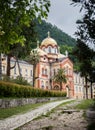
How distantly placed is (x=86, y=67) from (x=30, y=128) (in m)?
3.22

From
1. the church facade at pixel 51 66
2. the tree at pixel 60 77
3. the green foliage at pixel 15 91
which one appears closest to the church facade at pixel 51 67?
the church facade at pixel 51 66

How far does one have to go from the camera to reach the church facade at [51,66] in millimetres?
96688

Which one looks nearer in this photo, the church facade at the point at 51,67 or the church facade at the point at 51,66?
the church facade at the point at 51,67

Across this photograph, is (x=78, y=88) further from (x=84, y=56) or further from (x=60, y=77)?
(x=84, y=56)

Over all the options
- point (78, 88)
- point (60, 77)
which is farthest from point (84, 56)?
point (78, 88)

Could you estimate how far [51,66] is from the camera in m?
102

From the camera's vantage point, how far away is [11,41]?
33.3ft

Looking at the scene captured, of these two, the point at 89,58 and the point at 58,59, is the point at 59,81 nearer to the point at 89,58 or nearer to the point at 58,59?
the point at 58,59

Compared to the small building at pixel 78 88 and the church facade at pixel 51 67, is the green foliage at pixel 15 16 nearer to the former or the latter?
the church facade at pixel 51 67

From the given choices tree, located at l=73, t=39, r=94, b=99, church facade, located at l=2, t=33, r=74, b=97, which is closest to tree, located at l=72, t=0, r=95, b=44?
tree, located at l=73, t=39, r=94, b=99

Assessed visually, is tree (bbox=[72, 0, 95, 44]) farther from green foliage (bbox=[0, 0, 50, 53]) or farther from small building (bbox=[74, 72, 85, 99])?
small building (bbox=[74, 72, 85, 99])

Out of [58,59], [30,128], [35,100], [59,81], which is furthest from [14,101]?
[58,59]

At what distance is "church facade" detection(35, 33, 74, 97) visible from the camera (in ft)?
317

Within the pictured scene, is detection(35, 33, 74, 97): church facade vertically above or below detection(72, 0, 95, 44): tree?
above
